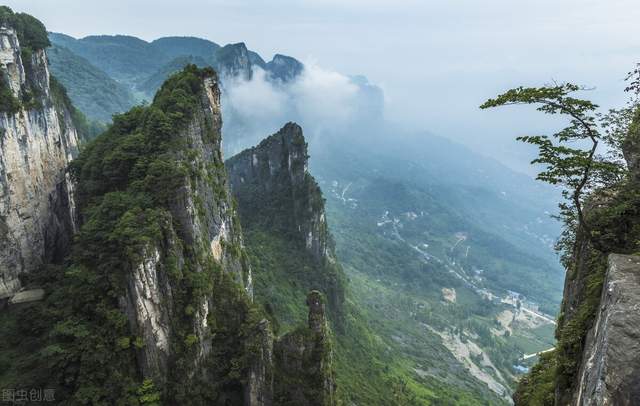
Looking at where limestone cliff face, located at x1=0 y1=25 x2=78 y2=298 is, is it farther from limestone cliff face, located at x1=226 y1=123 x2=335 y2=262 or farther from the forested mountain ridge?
limestone cliff face, located at x1=226 y1=123 x2=335 y2=262

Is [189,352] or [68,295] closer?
[68,295]

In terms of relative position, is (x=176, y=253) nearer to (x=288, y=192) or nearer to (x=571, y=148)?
(x=571, y=148)

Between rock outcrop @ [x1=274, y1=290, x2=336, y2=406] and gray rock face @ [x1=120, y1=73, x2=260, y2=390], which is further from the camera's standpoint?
rock outcrop @ [x1=274, y1=290, x2=336, y2=406]

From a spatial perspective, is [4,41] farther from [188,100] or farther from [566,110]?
[566,110]

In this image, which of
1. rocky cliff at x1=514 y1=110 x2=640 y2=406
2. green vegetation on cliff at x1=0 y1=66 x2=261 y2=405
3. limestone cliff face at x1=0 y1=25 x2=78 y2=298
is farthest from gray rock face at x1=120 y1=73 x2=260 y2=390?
rocky cliff at x1=514 y1=110 x2=640 y2=406

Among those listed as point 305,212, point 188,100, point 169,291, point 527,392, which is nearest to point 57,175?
point 188,100

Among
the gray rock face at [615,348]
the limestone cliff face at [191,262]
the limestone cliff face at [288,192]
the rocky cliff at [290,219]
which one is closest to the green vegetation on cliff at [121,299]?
the limestone cliff face at [191,262]

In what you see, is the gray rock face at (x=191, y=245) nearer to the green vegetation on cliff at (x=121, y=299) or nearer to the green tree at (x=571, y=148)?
the green vegetation on cliff at (x=121, y=299)
